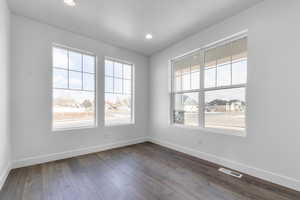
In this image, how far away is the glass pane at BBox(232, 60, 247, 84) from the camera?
97.9 inches

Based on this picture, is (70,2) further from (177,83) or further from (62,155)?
(62,155)

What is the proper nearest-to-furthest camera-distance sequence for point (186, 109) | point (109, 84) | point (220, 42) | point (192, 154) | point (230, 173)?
point (230, 173) < point (220, 42) < point (192, 154) < point (186, 109) < point (109, 84)

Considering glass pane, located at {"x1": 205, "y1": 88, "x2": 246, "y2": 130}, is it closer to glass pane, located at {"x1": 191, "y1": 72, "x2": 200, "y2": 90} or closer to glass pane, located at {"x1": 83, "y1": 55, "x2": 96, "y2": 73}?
glass pane, located at {"x1": 191, "y1": 72, "x2": 200, "y2": 90}

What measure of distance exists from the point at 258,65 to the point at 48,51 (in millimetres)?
3993

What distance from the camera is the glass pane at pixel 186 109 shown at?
3289mm

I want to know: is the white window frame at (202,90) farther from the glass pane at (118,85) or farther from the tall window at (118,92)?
the glass pane at (118,85)

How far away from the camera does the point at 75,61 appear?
3.24 metres

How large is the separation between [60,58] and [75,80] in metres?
0.56

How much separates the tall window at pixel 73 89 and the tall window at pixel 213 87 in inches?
90.4

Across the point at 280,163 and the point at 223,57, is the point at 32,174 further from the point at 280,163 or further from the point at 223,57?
the point at 223,57

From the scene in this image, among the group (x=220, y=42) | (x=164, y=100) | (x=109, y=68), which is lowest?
(x=164, y=100)

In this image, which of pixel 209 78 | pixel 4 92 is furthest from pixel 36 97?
pixel 209 78

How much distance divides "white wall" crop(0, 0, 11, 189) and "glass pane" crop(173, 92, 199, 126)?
11.3 feet

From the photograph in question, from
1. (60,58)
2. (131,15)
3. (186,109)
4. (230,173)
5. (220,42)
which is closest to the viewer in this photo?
(230,173)
